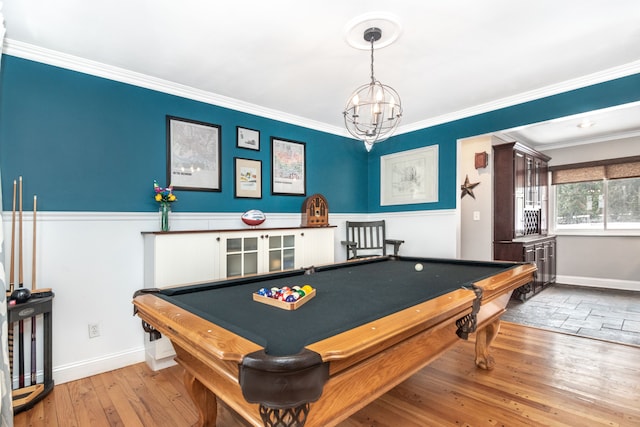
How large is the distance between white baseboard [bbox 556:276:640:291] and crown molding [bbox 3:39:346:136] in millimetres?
5279

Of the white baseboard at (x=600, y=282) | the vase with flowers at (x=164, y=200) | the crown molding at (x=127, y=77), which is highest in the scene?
the crown molding at (x=127, y=77)

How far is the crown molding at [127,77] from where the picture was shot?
2.23 m

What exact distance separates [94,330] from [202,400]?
1.42 metres

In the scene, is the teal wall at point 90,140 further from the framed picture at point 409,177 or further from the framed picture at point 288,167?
the framed picture at point 409,177

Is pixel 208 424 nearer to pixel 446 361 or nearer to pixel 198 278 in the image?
pixel 198 278

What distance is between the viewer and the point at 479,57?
96.6 inches

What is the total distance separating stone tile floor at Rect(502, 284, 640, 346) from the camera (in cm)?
316

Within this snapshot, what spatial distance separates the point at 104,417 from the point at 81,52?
2477 millimetres

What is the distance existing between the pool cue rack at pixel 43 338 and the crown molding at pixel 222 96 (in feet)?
5.49

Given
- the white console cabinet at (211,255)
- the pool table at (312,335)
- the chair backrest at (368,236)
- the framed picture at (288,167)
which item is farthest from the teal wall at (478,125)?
the pool table at (312,335)

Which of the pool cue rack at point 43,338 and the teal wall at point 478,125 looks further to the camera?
the teal wall at point 478,125

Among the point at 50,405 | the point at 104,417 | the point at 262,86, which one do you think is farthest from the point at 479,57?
the point at 50,405

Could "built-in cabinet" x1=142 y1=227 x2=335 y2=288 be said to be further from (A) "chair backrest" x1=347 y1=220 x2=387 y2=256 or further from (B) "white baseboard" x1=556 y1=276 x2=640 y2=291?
(B) "white baseboard" x1=556 y1=276 x2=640 y2=291

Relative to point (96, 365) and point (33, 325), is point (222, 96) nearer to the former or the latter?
point (33, 325)
